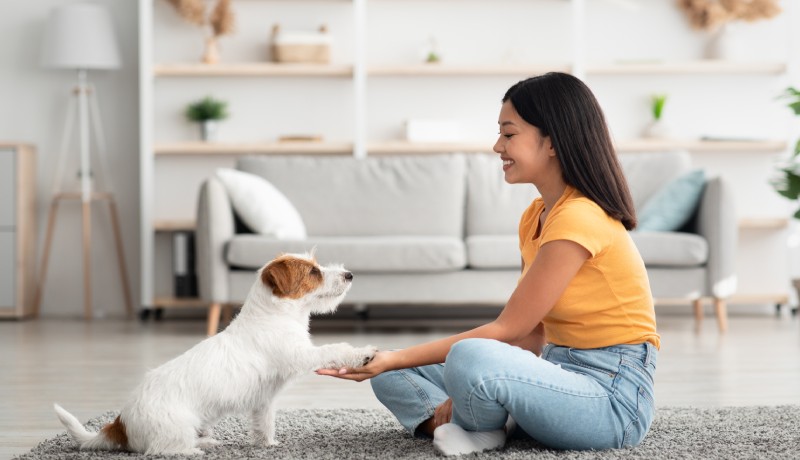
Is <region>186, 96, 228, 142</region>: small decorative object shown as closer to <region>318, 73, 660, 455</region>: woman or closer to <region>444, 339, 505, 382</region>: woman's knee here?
<region>318, 73, 660, 455</region>: woman

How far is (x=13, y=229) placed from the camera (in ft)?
18.7

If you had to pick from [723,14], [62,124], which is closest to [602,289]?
[723,14]

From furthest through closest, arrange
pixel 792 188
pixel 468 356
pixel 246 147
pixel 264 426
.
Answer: pixel 246 147 → pixel 792 188 → pixel 264 426 → pixel 468 356

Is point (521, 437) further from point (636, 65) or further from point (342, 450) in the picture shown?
point (636, 65)

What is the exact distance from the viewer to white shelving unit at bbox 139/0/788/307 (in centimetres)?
562

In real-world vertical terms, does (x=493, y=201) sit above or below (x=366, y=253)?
above

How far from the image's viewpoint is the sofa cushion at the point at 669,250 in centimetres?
464

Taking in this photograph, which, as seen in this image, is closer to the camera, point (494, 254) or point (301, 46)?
point (494, 254)

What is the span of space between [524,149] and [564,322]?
361 mm

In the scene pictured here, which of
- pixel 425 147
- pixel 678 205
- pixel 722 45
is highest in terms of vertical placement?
pixel 722 45

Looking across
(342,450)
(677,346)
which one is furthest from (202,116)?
(342,450)

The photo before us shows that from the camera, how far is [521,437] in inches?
85.6

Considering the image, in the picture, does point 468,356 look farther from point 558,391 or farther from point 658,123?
point 658,123

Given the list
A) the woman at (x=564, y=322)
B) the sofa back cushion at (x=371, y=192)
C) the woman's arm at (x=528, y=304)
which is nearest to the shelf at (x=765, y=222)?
the sofa back cushion at (x=371, y=192)
